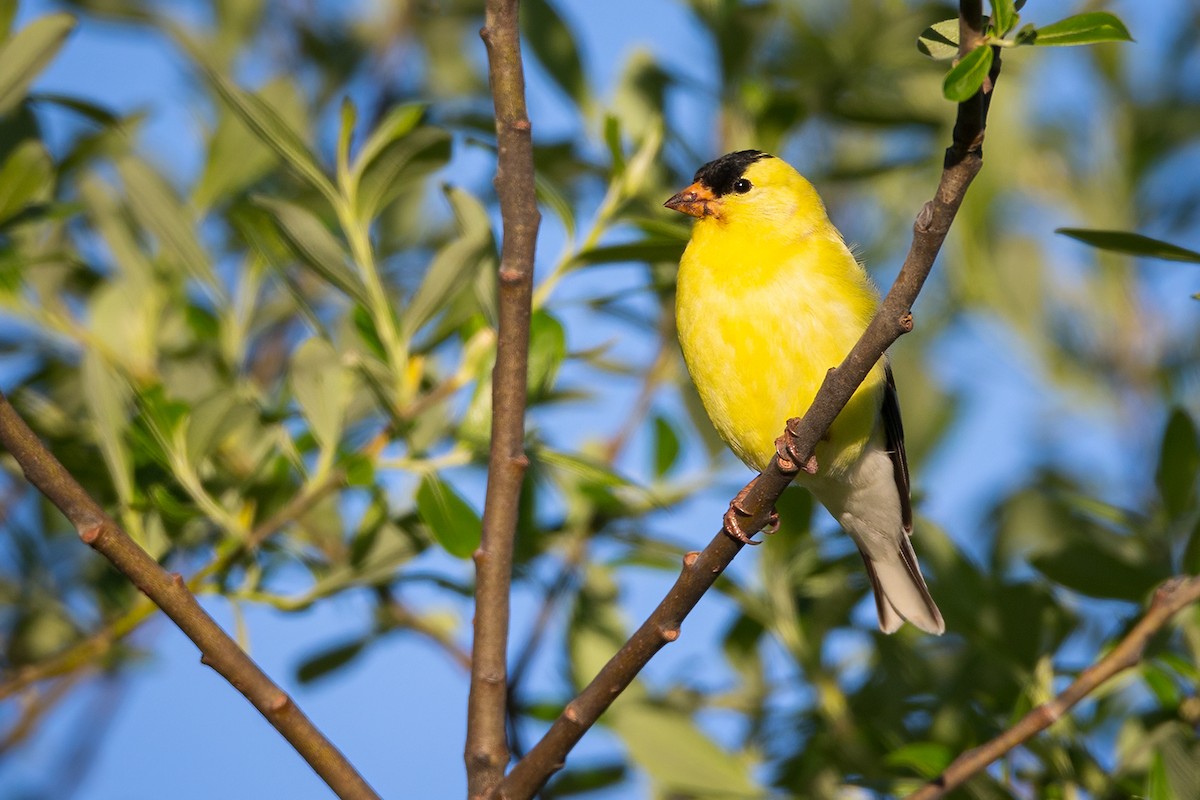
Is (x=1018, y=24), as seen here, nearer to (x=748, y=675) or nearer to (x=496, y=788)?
(x=496, y=788)

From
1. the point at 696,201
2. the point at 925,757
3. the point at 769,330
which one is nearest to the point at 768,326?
the point at 769,330

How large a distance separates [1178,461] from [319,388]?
170 centimetres

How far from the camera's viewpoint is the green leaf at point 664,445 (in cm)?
295

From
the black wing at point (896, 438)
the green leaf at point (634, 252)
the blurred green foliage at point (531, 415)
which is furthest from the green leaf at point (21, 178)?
the black wing at point (896, 438)

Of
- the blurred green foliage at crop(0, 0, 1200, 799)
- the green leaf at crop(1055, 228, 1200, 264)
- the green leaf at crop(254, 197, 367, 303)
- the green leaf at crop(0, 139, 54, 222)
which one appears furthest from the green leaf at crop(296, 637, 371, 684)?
the green leaf at crop(1055, 228, 1200, 264)

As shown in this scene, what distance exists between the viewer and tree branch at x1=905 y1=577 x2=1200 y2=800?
1952mm

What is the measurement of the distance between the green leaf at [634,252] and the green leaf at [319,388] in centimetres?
59

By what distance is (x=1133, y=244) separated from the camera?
2090mm

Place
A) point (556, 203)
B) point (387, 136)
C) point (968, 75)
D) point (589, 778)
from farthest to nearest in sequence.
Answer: point (589, 778) → point (556, 203) → point (387, 136) → point (968, 75)

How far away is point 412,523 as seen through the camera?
99.4 inches

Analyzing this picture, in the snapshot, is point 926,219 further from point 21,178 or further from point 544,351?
point 21,178

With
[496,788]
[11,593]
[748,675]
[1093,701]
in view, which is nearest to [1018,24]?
[496,788]

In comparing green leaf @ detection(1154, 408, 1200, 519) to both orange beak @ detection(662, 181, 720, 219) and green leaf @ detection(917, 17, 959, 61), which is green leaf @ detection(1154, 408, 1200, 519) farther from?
green leaf @ detection(917, 17, 959, 61)

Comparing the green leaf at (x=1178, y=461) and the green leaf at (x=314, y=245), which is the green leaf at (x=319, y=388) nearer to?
the green leaf at (x=314, y=245)
